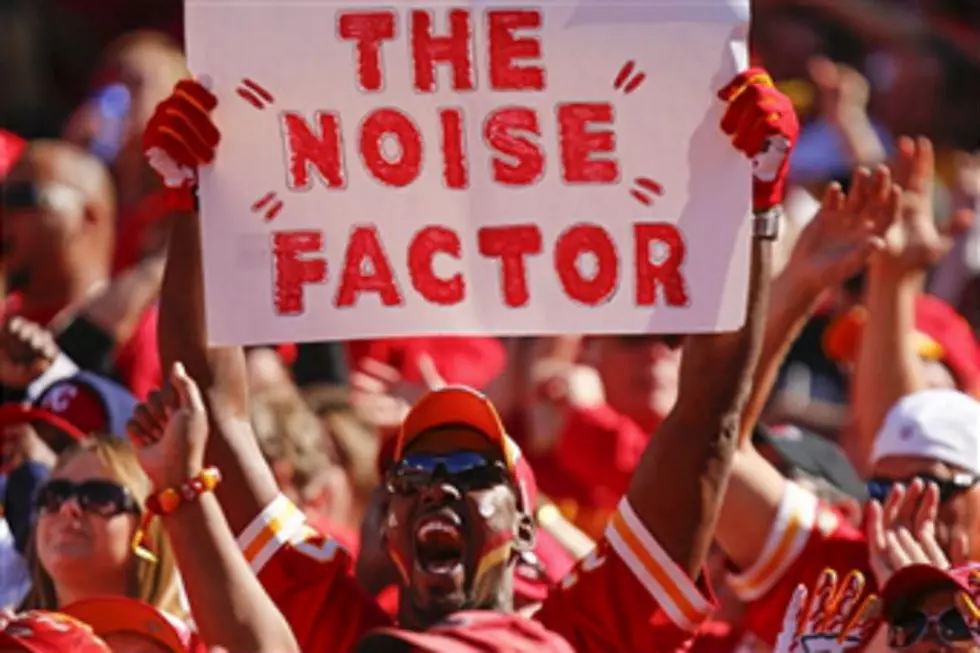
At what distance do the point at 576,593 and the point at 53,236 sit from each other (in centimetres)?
318

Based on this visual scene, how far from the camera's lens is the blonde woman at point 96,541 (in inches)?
208

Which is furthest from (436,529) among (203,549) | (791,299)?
(791,299)

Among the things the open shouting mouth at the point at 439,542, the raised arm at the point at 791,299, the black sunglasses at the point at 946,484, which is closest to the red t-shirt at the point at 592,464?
the raised arm at the point at 791,299

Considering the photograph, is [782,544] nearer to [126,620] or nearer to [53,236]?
[126,620]

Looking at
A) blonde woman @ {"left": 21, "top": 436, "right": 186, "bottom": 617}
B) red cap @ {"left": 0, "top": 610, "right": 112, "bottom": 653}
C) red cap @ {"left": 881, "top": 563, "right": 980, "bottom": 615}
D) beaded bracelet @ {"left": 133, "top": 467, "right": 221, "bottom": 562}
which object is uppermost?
red cap @ {"left": 0, "top": 610, "right": 112, "bottom": 653}

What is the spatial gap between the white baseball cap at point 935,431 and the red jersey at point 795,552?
17 cm

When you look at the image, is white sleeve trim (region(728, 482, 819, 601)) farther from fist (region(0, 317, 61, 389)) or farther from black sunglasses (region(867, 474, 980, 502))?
fist (region(0, 317, 61, 389))

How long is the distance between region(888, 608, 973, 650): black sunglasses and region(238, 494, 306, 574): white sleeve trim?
1.14m

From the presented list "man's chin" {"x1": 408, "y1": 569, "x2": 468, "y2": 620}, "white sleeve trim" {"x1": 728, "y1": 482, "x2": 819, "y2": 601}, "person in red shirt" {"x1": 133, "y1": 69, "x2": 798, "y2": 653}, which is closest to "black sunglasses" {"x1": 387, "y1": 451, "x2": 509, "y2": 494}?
"person in red shirt" {"x1": 133, "y1": 69, "x2": 798, "y2": 653}

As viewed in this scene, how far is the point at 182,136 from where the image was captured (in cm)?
504

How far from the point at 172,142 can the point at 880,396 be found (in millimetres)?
2072

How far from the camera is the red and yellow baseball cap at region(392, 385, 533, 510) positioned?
4.83m

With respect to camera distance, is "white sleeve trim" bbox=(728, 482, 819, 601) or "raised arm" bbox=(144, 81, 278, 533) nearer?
"raised arm" bbox=(144, 81, 278, 533)

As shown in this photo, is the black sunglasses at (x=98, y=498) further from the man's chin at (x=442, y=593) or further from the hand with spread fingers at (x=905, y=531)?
the hand with spread fingers at (x=905, y=531)
